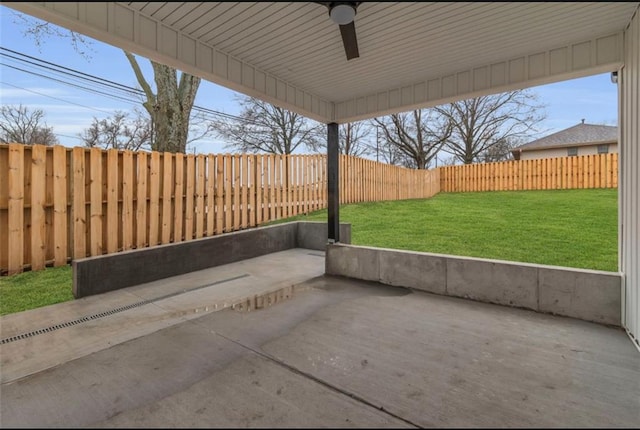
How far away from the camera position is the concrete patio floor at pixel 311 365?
1808 mm

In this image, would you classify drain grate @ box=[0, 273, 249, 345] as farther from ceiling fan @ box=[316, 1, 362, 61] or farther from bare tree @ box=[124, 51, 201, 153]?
bare tree @ box=[124, 51, 201, 153]

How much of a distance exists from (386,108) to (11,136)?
1872 centimetres

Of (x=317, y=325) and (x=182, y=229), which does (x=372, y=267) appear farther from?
(x=182, y=229)

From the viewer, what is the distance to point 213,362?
2395 mm

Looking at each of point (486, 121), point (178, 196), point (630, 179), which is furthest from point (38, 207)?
point (486, 121)

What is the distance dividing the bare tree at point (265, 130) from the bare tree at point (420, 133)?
5240 millimetres

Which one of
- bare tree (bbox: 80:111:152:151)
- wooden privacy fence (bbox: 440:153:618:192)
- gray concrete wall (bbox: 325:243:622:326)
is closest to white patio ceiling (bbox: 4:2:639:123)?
gray concrete wall (bbox: 325:243:622:326)

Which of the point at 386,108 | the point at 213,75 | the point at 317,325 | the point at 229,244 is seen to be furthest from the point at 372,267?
the point at 213,75

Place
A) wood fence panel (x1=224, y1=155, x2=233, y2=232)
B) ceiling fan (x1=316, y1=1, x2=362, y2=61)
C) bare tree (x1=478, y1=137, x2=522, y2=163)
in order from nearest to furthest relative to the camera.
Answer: ceiling fan (x1=316, y1=1, x2=362, y2=61) < wood fence panel (x1=224, y1=155, x2=233, y2=232) < bare tree (x1=478, y1=137, x2=522, y2=163)

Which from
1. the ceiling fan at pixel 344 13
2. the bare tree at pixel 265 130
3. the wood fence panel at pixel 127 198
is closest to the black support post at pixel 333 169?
the ceiling fan at pixel 344 13

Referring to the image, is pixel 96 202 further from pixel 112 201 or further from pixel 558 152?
pixel 558 152

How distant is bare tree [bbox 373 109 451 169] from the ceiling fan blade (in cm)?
1814

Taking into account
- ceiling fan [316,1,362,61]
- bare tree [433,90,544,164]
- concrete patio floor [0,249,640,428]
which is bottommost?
concrete patio floor [0,249,640,428]

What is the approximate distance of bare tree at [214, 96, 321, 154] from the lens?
1762 cm
